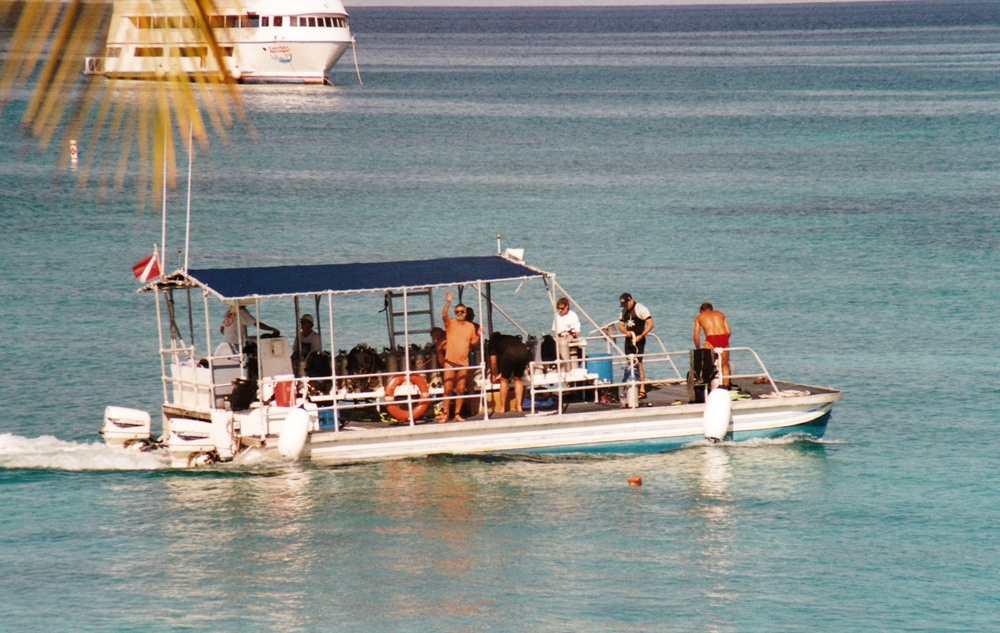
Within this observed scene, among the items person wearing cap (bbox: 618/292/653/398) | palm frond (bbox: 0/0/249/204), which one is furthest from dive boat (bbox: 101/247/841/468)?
palm frond (bbox: 0/0/249/204)

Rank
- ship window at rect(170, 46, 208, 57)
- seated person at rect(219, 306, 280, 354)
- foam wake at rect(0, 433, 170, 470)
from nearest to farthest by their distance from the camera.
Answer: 1. ship window at rect(170, 46, 208, 57)
2. seated person at rect(219, 306, 280, 354)
3. foam wake at rect(0, 433, 170, 470)

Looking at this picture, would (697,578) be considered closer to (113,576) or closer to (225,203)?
(113,576)

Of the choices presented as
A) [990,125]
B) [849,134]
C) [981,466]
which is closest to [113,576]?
A: [981,466]

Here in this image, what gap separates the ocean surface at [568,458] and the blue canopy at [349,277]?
241 centimetres

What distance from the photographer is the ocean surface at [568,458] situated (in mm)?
14297

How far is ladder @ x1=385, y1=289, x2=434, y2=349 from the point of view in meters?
19.0

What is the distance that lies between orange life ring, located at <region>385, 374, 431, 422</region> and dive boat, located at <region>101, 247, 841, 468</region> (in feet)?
0.08

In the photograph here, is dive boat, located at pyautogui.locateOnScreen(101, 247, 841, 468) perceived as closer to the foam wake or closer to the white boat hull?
the white boat hull

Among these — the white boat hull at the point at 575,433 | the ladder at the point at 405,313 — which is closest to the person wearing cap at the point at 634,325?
the white boat hull at the point at 575,433

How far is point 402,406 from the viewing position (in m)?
18.5

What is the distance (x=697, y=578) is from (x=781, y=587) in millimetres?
910

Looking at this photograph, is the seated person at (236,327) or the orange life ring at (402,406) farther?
the seated person at (236,327)

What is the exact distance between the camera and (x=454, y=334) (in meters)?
18.0

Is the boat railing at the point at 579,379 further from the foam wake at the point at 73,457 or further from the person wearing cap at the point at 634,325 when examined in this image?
the foam wake at the point at 73,457
